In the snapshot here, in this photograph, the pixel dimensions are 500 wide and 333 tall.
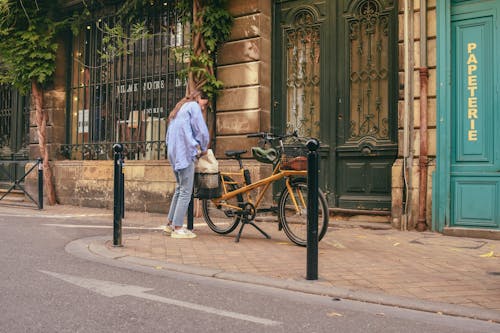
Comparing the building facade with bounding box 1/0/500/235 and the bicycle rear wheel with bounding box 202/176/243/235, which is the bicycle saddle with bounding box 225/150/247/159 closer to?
the bicycle rear wheel with bounding box 202/176/243/235

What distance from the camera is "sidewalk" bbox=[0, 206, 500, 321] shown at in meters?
3.96

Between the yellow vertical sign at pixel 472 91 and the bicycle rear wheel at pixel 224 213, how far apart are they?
10.7 feet

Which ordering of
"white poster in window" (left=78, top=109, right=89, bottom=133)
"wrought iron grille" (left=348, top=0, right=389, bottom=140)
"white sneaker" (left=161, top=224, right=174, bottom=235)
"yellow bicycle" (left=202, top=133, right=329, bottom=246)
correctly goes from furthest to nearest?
"white poster in window" (left=78, top=109, right=89, bottom=133) < "wrought iron grille" (left=348, top=0, right=389, bottom=140) < "white sneaker" (left=161, top=224, right=174, bottom=235) < "yellow bicycle" (left=202, top=133, right=329, bottom=246)

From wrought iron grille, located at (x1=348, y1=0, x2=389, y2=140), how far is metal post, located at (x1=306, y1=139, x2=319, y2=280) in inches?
149

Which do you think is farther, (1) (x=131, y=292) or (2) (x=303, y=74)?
(2) (x=303, y=74)

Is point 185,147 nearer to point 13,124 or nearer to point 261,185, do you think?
point 261,185

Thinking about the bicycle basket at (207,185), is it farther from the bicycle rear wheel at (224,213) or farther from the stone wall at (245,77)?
the stone wall at (245,77)

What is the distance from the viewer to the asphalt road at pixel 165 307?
317cm

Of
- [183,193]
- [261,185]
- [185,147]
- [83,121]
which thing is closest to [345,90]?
[261,185]

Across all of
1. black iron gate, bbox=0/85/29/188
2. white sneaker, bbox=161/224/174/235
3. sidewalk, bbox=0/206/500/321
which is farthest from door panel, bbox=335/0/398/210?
black iron gate, bbox=0/85/29/188

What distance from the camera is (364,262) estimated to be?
516cm

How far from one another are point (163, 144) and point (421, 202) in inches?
209

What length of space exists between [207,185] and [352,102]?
3013mm

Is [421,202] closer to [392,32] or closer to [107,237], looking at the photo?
[392,32]
